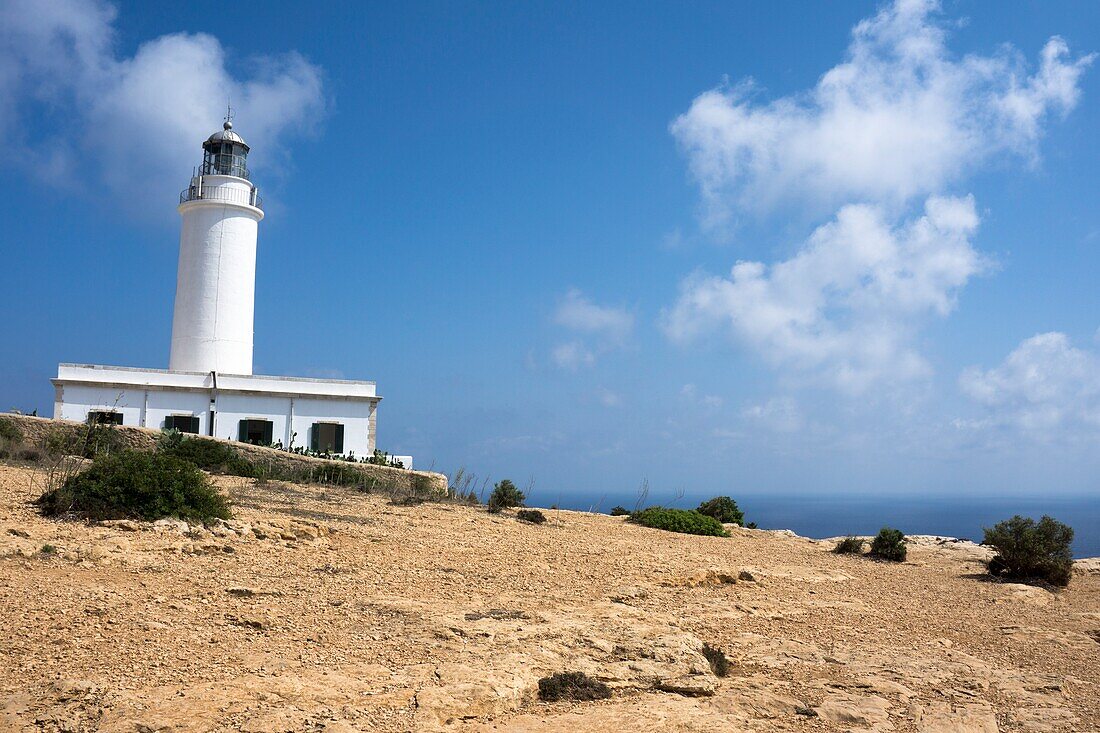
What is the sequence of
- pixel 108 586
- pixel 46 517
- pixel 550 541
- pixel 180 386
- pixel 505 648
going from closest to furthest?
pixel 505 648 < pixel 108 586 < pixel 46 517 < pixel 550 541 < pixel 180 386

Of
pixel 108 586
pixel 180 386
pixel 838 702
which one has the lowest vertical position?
pixel 838 702

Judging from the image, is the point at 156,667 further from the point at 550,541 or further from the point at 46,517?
the point at 550,541

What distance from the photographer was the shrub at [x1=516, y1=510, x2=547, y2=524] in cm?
1557

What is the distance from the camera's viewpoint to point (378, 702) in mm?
5488

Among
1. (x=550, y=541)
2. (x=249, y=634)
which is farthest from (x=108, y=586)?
(x=550, y=541)

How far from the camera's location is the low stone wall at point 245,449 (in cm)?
1853

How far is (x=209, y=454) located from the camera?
59.1 feet

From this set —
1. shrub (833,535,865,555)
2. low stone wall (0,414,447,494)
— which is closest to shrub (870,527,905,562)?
shrub (833,535,865,555)

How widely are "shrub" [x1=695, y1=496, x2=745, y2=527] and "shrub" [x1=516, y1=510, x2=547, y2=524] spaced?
6.77 metres

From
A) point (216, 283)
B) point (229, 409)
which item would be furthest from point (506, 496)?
point (216, 283)

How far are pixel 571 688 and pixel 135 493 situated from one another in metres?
6.81

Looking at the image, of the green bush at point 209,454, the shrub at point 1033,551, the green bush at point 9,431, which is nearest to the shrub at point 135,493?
the green bush at point 209,454

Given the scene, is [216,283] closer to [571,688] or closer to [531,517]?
[531,517]

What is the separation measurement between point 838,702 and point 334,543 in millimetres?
6778
